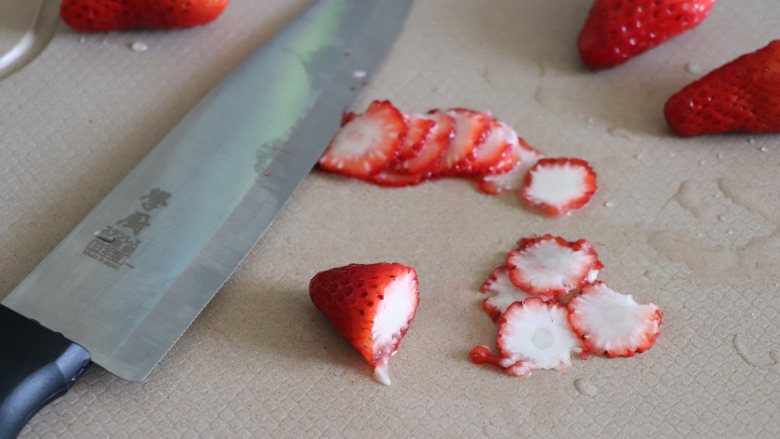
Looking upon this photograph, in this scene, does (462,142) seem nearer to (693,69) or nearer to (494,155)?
(494,155)

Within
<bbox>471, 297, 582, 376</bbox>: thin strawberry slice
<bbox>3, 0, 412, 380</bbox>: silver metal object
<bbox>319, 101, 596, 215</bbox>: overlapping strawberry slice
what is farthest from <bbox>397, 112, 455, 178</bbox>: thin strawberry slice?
<bbox>471, 297, 582, 376</bbox>: thin strawberry slice

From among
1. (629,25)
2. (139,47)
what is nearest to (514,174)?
(629,25)

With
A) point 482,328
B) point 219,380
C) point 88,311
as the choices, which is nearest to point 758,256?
point 482,328

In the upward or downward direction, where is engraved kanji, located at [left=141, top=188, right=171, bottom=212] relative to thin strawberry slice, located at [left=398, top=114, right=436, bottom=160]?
downward

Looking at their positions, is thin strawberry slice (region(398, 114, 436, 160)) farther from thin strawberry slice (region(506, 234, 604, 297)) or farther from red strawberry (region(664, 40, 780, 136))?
red strawberry (region(664, 40, 780, 136))

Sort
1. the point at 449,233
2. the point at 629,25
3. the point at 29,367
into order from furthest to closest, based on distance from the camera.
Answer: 1. the point at 629,25
2. the point at 449,233
3. the point at 29,367

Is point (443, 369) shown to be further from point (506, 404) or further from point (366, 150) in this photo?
point (366, 150)

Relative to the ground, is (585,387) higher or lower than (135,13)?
lower
